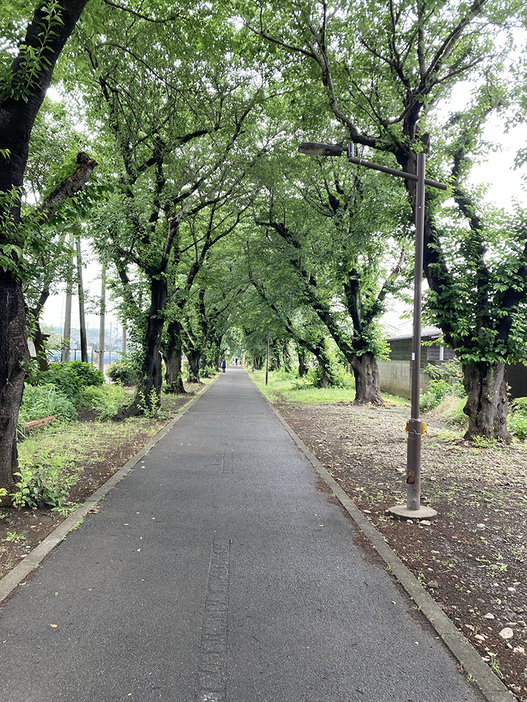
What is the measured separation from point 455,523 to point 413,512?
466 mm

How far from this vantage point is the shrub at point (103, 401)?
503 inches

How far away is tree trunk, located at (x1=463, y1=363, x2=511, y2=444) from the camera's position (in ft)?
→ 30.1

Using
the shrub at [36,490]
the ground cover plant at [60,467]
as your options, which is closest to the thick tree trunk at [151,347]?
the ground cover plant at [60,467]

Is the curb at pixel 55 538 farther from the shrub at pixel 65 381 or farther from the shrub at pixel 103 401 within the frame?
the shrub at pixel 65 381

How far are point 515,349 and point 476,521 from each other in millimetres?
4877

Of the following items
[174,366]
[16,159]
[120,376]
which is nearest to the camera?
[16,159]

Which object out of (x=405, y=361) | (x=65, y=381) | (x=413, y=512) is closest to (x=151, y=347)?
(x=65, y=381)

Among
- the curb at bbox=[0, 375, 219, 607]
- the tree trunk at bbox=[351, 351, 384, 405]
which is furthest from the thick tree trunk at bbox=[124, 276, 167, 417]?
the tree trunk at bbox=[351, 351, 384, 405]

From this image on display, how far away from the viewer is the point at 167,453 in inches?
350

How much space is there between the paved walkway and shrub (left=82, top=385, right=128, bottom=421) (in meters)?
7.48

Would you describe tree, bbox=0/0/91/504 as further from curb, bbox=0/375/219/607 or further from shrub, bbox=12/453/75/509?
curb, bbox=0/375/219/607

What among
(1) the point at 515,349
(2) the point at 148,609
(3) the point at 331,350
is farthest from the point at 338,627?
(3) the point at 331,350

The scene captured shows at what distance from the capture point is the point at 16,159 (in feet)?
15.8

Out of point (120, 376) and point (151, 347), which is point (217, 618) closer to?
point (151, 347)
